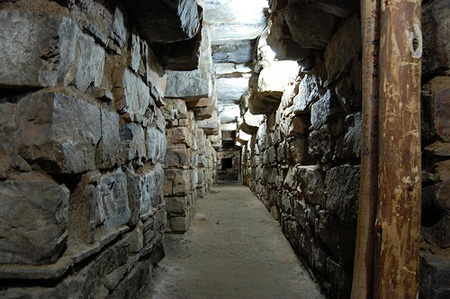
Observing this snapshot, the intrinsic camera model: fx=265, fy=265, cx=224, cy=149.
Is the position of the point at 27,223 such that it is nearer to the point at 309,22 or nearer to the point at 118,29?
the point at 118,29

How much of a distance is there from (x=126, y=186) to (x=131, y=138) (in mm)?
292

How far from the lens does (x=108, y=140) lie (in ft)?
4.38

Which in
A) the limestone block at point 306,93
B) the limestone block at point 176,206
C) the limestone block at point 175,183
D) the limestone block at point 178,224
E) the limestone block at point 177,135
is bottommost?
the limestone block at point 178,224

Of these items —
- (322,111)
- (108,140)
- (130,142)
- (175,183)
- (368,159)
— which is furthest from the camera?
(175,183)

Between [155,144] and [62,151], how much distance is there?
4.00 feet

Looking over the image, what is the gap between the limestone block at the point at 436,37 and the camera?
96 centimetres

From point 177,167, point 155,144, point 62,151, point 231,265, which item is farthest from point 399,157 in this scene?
point 177,167

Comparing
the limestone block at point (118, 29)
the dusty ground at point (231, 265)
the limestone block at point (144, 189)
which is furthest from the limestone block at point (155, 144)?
the dusty ground at point (231, 265)

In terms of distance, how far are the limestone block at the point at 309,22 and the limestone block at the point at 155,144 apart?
1261mm

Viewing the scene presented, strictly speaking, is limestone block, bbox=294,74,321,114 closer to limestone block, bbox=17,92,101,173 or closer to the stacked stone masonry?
the stacked stone masonry

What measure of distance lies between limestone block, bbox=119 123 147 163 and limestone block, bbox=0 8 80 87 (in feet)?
2.04

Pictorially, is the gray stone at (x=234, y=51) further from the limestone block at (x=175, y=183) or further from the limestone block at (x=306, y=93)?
the limestone block at (x=175, y=183)

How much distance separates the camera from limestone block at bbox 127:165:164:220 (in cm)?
163

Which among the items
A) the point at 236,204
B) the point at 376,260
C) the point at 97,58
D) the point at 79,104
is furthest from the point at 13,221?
the point at 236,204
